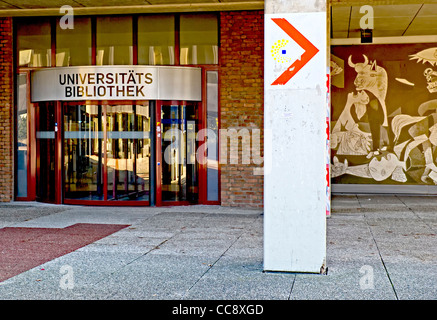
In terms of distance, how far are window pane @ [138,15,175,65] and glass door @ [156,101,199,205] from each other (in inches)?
39.8

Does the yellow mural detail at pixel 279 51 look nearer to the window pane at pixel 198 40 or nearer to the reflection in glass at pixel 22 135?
the window pane at pixel 198 40

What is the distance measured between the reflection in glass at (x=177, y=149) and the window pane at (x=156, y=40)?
109cm

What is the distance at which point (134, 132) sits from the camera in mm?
12578

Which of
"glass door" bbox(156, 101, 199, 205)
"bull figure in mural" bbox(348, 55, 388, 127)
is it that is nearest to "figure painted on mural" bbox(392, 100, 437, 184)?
"bull figure in mural" bbox(348, 55, 388, 127)

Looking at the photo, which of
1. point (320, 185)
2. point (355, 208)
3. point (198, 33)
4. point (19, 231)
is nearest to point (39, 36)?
point (198, 33)

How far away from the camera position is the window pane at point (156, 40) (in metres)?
12.6

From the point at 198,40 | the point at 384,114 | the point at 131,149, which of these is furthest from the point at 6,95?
the point at 384,114

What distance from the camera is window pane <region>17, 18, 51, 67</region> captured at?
1309 centimetres

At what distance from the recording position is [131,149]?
497 inches

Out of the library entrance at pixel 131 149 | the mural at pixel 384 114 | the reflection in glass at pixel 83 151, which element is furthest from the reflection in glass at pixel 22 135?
the mural at pixel 384 114

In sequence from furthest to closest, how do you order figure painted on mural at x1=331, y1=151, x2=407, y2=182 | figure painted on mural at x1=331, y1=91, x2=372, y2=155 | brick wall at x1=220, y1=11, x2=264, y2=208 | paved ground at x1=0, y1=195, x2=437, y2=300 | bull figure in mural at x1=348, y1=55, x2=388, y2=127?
1. figure painted on mural at x1=331, y1=91, x2=372, y2=155
2. bull figure in mural at x1=348, y1=55, x2=388, y2=127
3. figure painted on mural at x1=331, y1=151, x2=407, y2=182
4. brick wall at x1=220, y1=11, x2=264, y2=208
5. paved ground at x1=0, y1=195, x2=437, y2=300

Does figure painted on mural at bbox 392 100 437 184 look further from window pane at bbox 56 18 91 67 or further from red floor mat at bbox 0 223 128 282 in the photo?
red floor mat at bbox 0 223 128 282

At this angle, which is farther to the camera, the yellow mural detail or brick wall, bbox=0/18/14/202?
brick wall, bbox=0/18/14/202

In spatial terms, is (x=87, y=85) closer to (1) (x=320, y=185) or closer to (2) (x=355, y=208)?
(2) (x=355, y=208)
